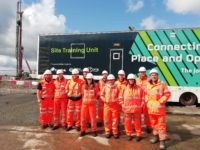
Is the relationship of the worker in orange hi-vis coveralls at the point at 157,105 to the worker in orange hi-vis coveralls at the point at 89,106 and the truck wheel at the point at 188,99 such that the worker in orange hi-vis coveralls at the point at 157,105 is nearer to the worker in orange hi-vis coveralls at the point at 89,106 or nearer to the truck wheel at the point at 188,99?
the worker in orange hi-vis coveralls at the point at 89,106

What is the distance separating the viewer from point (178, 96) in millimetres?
11102

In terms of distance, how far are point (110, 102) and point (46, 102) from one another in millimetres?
2032

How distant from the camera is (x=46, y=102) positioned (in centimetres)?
779

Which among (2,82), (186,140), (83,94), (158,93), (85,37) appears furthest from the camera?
(2,82)

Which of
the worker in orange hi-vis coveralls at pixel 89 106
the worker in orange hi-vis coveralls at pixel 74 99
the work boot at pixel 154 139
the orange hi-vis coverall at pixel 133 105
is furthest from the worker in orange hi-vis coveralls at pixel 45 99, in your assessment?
the work boot at pixel 154 139

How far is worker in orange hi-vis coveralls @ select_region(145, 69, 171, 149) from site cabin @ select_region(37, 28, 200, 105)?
4988 millimetres

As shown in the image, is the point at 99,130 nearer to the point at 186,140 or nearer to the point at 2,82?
the point at 186,140

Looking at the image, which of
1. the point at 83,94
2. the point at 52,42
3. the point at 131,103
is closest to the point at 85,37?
the point at 52,42

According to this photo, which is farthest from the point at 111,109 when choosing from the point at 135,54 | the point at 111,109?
the point at 135,54

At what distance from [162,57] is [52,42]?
17.8ft

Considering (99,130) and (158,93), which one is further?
(99,130)

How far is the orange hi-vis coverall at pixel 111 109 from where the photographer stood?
687 centimetres

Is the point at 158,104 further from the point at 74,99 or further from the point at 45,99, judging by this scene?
the point at 45,99

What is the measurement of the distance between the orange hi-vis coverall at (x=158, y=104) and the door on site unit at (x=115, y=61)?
5.39m
